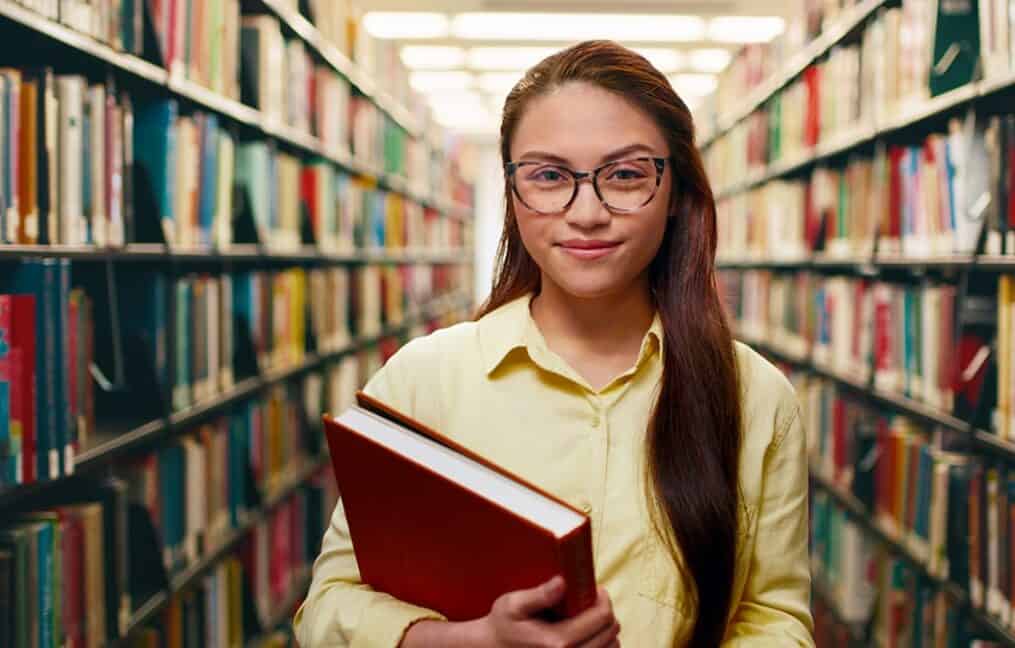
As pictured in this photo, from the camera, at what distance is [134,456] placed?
2342 mm

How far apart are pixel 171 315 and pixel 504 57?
18.2 ft

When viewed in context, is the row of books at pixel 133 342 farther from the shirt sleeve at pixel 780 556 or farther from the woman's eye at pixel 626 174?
the shirt sleeve at pixel 780 556

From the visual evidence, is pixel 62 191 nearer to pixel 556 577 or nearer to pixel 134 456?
pixel 134 456

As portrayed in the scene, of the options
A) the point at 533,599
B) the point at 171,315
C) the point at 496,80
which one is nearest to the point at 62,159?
the point at 171,315

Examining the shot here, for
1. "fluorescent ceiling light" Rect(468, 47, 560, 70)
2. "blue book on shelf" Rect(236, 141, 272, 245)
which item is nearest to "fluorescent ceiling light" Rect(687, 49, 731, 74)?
"fluorescent ceiling light" Rect(468, 47, 560, 70)

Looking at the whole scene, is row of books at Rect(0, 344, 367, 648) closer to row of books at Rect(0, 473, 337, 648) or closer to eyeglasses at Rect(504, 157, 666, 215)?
row of books at Rect(0, 473, 337, 648)

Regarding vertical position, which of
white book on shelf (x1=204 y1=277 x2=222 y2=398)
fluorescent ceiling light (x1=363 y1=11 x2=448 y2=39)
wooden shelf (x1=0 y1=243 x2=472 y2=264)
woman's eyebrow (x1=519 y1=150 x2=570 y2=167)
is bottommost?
white book on shelf (x1=204 y1=277 x2=222 y2=398)

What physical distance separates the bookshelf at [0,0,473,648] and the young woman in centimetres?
74

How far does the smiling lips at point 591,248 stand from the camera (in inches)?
46.5

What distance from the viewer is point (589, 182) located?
1.17 m

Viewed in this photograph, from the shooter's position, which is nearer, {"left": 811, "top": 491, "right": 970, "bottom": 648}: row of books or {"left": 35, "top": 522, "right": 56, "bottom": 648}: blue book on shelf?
{"left": 35, "top": 522, "right": 56, "bottom": 648}: blue book on shelf

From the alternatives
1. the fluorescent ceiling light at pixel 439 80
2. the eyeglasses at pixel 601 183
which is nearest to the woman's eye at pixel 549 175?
the eyeglasses at pixel 601 183

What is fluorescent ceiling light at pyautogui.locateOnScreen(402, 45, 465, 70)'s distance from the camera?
733 cm

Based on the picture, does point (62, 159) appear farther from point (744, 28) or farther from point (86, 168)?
point (744, 28)
